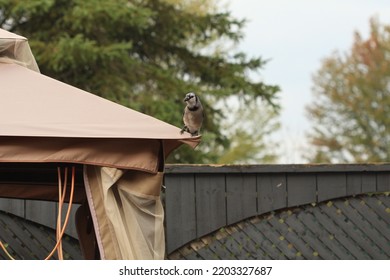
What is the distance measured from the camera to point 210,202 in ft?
23.2

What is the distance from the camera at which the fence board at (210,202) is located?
702 cm

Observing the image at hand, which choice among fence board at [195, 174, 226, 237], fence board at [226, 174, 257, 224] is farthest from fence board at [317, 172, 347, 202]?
fence board at [195, 174, 226, 237]

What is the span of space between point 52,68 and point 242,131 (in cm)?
1361

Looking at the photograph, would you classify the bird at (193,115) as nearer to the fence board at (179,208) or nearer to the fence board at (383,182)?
the fence board at (179,208)

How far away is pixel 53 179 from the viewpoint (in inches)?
252

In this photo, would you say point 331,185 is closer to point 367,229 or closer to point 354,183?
point 354,183

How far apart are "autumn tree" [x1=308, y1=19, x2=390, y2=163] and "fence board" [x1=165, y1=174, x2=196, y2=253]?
77.9 feet

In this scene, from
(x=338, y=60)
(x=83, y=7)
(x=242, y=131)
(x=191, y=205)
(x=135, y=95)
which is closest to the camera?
(x=191, y=205)

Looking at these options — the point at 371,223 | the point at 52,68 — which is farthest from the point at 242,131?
the point at 371,223

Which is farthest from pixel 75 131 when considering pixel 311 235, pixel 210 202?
pixel 311 235

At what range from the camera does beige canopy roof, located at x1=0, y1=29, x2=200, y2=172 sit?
502cm

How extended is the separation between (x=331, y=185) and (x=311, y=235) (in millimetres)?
410

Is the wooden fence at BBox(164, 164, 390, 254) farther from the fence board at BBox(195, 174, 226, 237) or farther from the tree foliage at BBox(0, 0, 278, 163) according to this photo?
the tree foliage at BBox(0, 0, 278, 163)
